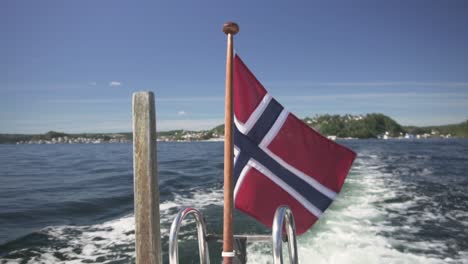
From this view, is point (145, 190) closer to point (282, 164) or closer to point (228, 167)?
point (228, 167)

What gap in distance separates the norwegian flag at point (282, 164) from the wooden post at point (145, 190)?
1038mm

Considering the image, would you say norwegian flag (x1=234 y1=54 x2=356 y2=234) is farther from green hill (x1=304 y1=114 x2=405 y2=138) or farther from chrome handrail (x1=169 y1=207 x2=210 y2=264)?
green hill (x1=304 y1=114 x2=405 y2=138)

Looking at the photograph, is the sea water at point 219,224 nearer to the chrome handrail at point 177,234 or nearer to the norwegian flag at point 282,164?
the norwegian flag at point 282,164

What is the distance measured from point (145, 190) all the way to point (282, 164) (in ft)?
5.02

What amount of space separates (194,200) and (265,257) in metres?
5.97

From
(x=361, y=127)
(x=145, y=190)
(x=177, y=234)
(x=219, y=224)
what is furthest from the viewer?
(x=361, y=127)

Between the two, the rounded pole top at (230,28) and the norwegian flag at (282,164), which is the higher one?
the rounded pole top at (230,28)

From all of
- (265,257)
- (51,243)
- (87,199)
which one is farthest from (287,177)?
(87,199)

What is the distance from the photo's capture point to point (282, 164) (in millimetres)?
3338

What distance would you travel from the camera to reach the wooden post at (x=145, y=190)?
94.5 inches

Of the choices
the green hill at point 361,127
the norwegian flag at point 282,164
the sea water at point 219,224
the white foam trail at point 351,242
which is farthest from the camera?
the green hill at point 361,127

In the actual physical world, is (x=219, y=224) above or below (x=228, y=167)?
below

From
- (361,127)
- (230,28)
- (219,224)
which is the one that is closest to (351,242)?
(219,224)

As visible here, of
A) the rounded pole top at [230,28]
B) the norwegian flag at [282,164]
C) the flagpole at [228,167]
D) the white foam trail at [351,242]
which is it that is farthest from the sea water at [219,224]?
the rounded pole top at [230,28]
